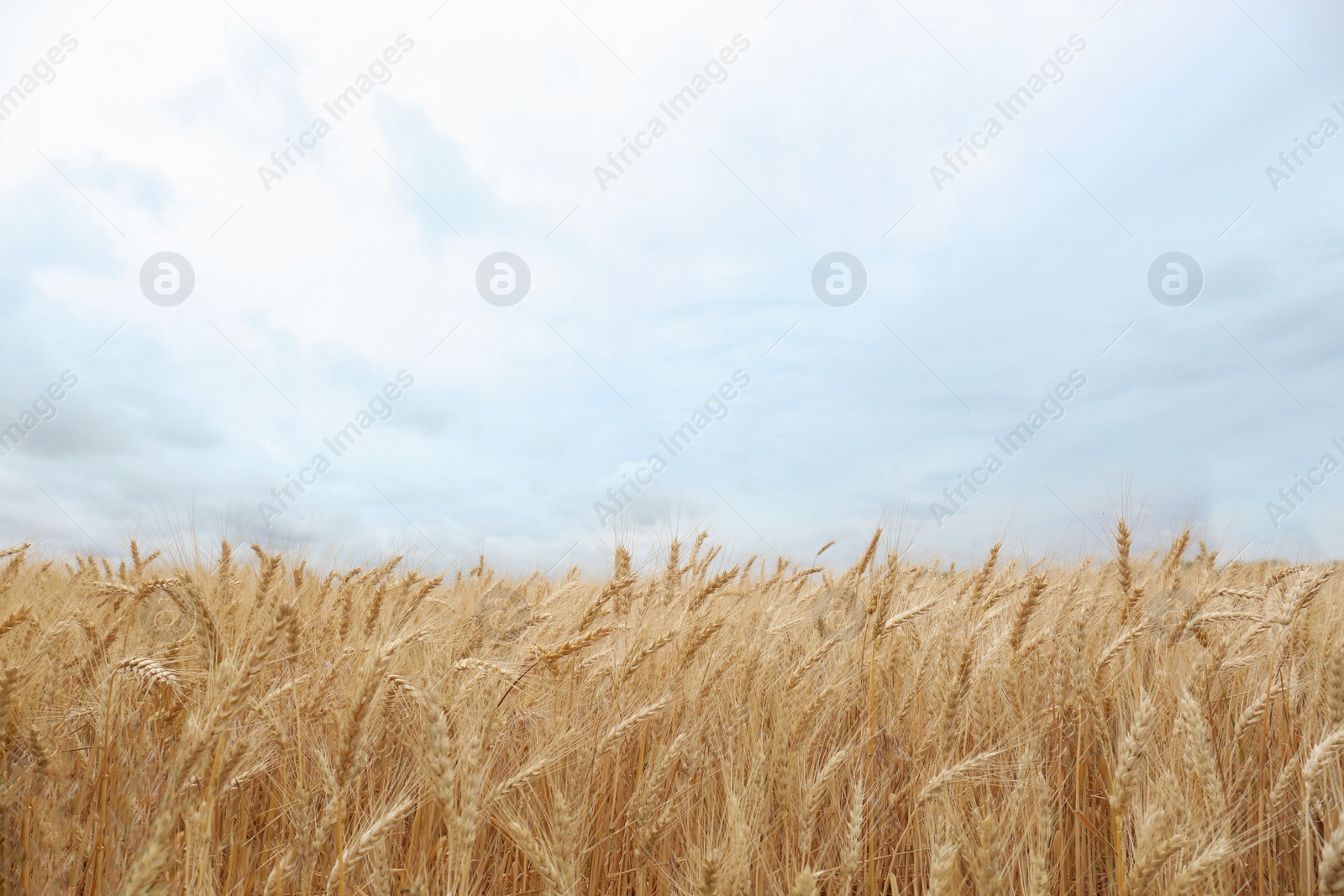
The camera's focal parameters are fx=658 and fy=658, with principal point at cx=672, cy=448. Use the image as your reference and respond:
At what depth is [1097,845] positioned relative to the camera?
7.23 ft

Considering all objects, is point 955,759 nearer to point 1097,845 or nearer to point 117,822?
point 1097,845

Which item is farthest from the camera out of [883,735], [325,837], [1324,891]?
[883,735]

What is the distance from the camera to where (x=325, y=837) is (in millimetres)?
1642

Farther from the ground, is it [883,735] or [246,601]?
[246,601]

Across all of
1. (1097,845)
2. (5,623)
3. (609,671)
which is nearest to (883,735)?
(1097,845)

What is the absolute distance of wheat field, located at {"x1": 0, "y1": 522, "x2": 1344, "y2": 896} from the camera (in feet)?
5.20

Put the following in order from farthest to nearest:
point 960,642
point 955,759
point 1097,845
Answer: point 960,642, point 955,759, point 1097,845

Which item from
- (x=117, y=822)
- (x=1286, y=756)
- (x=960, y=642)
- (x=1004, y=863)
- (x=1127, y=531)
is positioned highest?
(x=1127, y=531)

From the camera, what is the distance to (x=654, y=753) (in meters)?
2.24

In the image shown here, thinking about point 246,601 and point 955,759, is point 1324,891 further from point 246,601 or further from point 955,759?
point 246,601

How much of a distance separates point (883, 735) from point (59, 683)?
10.8 feet

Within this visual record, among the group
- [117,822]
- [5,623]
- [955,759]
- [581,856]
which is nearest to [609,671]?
[581,856]

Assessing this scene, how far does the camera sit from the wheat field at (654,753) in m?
1.58

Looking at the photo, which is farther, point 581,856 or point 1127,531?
point 1127,531
